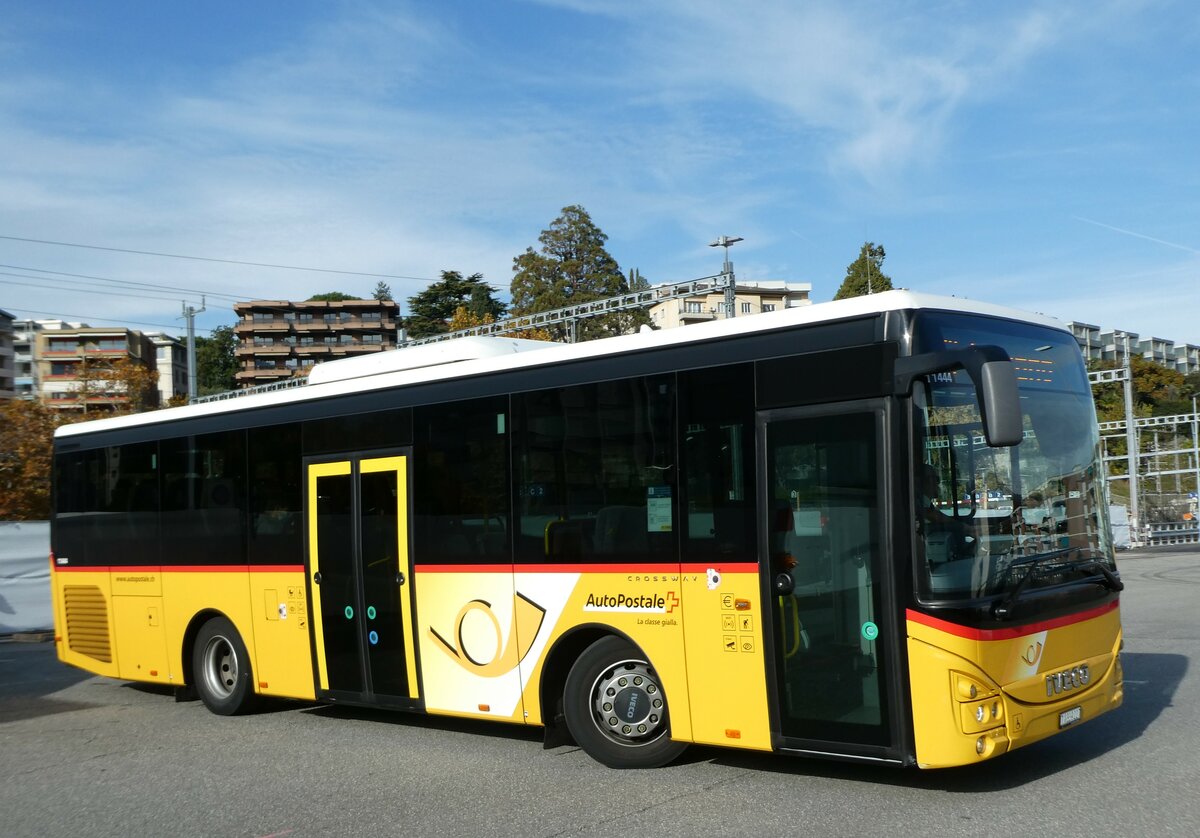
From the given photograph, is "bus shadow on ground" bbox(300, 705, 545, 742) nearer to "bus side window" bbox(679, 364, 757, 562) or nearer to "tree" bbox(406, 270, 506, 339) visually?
"bus side window" bbox(679, 364, 757, 562)

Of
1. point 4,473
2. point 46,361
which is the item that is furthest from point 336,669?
point 46,361

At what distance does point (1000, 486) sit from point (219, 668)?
27.3 ft

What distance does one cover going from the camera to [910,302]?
22.5 ft

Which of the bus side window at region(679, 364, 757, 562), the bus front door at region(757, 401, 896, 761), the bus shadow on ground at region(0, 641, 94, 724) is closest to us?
the bus front door at region(757, 401, 896, 761)

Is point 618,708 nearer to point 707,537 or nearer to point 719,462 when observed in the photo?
point 707,537

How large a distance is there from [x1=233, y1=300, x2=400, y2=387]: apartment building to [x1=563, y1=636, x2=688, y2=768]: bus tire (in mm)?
118042

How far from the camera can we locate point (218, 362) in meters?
129

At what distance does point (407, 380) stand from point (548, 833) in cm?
458

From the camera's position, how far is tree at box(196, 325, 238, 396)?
127 meters

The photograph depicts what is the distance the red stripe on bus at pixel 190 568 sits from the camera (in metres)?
10.9

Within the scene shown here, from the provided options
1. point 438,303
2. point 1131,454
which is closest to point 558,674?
point 1131,454

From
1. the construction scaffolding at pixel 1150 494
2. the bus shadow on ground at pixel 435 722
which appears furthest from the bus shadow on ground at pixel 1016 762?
the construction scaffolding at pixel 1150 494

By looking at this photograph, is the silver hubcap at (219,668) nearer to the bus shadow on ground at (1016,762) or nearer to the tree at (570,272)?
the bus shadow on ground at (1016,762)

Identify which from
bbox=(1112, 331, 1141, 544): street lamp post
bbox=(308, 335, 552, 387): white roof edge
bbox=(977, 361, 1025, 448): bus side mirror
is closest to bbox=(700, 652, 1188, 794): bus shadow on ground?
bbox=(977, 361, 1025, 448): bus side mirror
